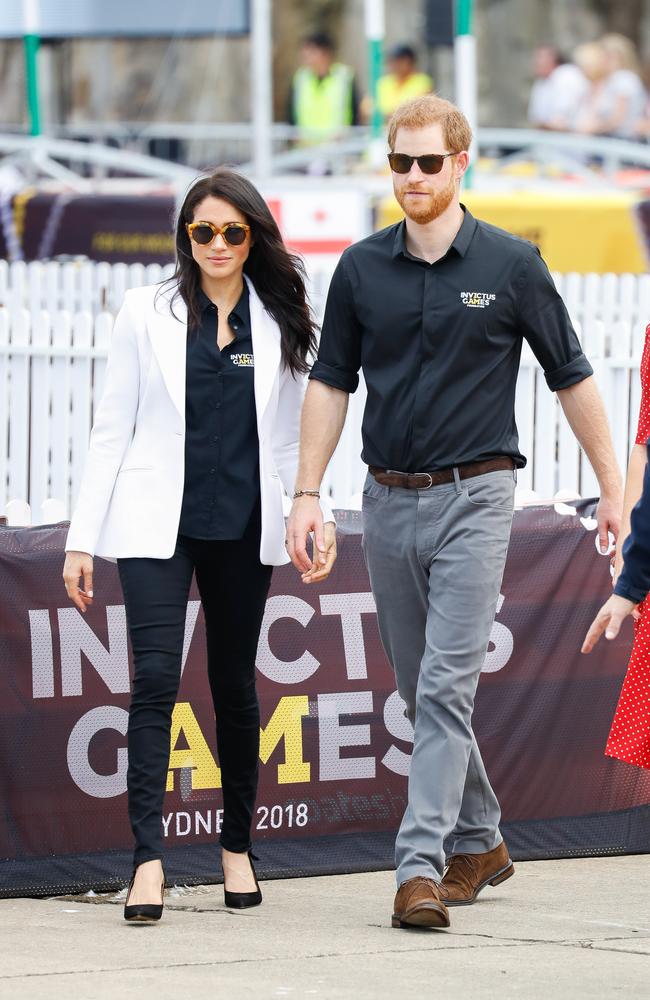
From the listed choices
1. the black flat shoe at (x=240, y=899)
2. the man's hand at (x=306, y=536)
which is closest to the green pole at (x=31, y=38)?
the man's hand at (x=306, y=536)

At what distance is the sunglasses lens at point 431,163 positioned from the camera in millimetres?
4797

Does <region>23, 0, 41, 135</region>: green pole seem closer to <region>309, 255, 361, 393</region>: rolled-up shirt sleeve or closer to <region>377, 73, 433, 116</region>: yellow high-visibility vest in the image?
<region>377, 73, 433, 116</region>: yellow high-visibility vest

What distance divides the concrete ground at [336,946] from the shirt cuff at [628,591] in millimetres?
870

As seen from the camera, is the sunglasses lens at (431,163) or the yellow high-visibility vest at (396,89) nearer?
the sunglasses lens at (431,163)

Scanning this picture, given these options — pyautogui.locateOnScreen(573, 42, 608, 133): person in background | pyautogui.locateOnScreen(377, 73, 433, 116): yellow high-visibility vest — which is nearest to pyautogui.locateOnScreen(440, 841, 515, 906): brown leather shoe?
pyautogui.locateOnScreen(377, 73, 433, 116): yellow high-visibility vest

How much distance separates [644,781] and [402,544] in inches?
57.2

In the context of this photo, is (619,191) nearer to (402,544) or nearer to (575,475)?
(575,475)

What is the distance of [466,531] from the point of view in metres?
4.79

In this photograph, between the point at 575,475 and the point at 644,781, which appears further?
the point at 575,475

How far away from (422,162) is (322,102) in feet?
60.0

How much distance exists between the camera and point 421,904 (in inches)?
181

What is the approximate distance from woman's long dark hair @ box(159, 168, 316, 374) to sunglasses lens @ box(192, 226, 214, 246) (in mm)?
86

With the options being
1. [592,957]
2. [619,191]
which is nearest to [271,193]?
[619,191]

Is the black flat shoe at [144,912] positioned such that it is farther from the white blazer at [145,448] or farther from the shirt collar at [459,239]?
the shirt collar at [459,239]
